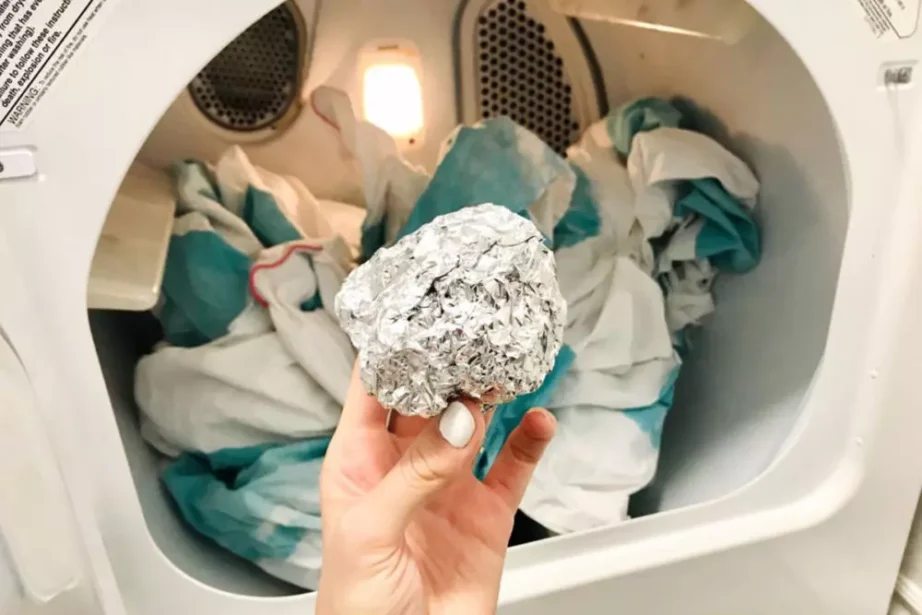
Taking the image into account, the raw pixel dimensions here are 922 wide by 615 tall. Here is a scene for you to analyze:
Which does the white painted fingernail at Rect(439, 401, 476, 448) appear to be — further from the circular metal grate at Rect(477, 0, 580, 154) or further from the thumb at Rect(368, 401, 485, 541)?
the circular metal grate at Rect(477, 0, 580, 154)

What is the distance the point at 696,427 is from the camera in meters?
0.78

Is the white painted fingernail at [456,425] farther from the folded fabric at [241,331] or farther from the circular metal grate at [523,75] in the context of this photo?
the circular metal grate at [523,75]

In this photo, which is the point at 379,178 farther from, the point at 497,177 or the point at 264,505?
the point at 264,505

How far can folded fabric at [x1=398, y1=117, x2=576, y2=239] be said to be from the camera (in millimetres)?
646

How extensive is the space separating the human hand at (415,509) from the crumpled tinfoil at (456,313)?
0.02 metres

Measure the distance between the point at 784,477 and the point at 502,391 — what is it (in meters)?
0.39

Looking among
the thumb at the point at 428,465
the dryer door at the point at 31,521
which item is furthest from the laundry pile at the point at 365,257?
the thumb at the point at 428,465

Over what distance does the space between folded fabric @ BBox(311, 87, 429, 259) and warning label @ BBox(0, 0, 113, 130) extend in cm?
30

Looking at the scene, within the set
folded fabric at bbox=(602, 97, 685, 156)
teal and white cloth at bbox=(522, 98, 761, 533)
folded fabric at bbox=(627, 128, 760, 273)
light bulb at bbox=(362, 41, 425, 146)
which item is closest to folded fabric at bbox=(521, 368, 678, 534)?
teal and white cloth at bbox=(522, 98, 761, 533)

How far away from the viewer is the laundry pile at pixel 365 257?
60 cm

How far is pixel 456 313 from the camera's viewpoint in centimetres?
34

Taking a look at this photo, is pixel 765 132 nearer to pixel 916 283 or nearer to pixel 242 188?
pixel 916 283

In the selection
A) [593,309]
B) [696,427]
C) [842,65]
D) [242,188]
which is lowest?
[696,427]

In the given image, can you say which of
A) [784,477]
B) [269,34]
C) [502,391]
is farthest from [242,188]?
[784,477]
